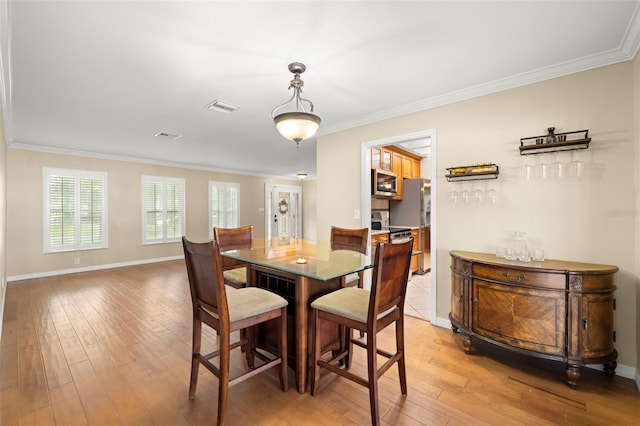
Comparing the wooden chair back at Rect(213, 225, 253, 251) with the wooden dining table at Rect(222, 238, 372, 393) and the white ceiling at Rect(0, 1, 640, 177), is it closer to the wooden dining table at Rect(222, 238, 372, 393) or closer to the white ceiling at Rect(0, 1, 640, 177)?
the wooden dining table at Rect(222, 238, 372, 393)

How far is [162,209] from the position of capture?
691 cm

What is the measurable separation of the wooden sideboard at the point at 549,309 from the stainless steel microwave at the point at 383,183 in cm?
262

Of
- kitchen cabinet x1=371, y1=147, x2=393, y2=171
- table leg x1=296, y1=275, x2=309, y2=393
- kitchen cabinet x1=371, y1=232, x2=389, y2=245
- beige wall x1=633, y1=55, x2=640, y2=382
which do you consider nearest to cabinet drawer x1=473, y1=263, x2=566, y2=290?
beige wall x1=633, y1=55, x2=640, y2=382

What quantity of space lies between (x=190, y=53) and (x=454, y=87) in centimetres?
246

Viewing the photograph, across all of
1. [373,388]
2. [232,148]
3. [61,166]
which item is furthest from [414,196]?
[61,166]

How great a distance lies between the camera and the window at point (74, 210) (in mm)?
5418

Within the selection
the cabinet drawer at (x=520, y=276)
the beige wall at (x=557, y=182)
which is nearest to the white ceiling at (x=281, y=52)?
the beige wall at (x=557, y=182)

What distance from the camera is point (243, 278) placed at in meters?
2.58

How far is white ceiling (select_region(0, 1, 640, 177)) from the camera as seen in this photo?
1781 millimetres

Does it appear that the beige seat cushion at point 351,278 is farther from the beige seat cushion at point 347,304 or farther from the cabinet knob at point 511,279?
the cabinet knob at point 511,279

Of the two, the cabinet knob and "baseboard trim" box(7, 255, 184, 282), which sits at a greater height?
the cabinet knob

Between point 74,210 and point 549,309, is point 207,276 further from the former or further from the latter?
point 74,210

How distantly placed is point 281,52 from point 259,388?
8.31ft

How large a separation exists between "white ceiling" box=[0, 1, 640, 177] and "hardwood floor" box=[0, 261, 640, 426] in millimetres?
2430
